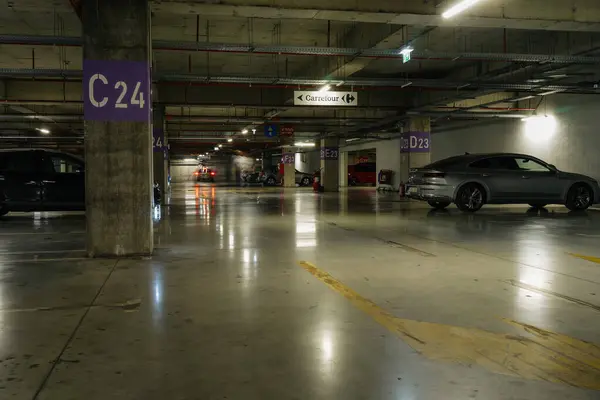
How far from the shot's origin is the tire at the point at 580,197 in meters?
16.0

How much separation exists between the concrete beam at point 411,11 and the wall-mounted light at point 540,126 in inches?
435

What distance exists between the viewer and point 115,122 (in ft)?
26.6

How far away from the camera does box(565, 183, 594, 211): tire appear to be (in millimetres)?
16047

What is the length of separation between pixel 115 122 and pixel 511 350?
20.8 ft

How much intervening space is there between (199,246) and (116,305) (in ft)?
13.1

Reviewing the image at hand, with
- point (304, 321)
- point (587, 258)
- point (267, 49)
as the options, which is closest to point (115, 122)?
point (267, 49)

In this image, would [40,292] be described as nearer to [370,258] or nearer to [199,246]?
[199,246]

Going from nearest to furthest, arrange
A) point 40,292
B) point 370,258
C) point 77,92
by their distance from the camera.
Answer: point 40,292 < point 370,258 < point 77,92

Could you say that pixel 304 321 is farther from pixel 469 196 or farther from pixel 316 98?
pixel 316 98

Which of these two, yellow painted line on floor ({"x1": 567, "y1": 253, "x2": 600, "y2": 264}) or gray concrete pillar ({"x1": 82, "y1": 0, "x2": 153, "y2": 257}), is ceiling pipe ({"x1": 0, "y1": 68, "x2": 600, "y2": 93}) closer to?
gray concrete pillar ({"x1": 82, "y1": 0, "x2": 153, "y2": 257})

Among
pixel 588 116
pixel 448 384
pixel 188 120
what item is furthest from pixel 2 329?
pixel 188 120

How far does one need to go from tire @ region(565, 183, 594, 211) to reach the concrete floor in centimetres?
742

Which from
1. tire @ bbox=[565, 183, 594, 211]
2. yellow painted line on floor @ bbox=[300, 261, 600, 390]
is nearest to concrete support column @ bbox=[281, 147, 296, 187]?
tire @ bbox=[565, 183, 594, 211]

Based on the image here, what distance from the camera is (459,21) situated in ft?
32.2
